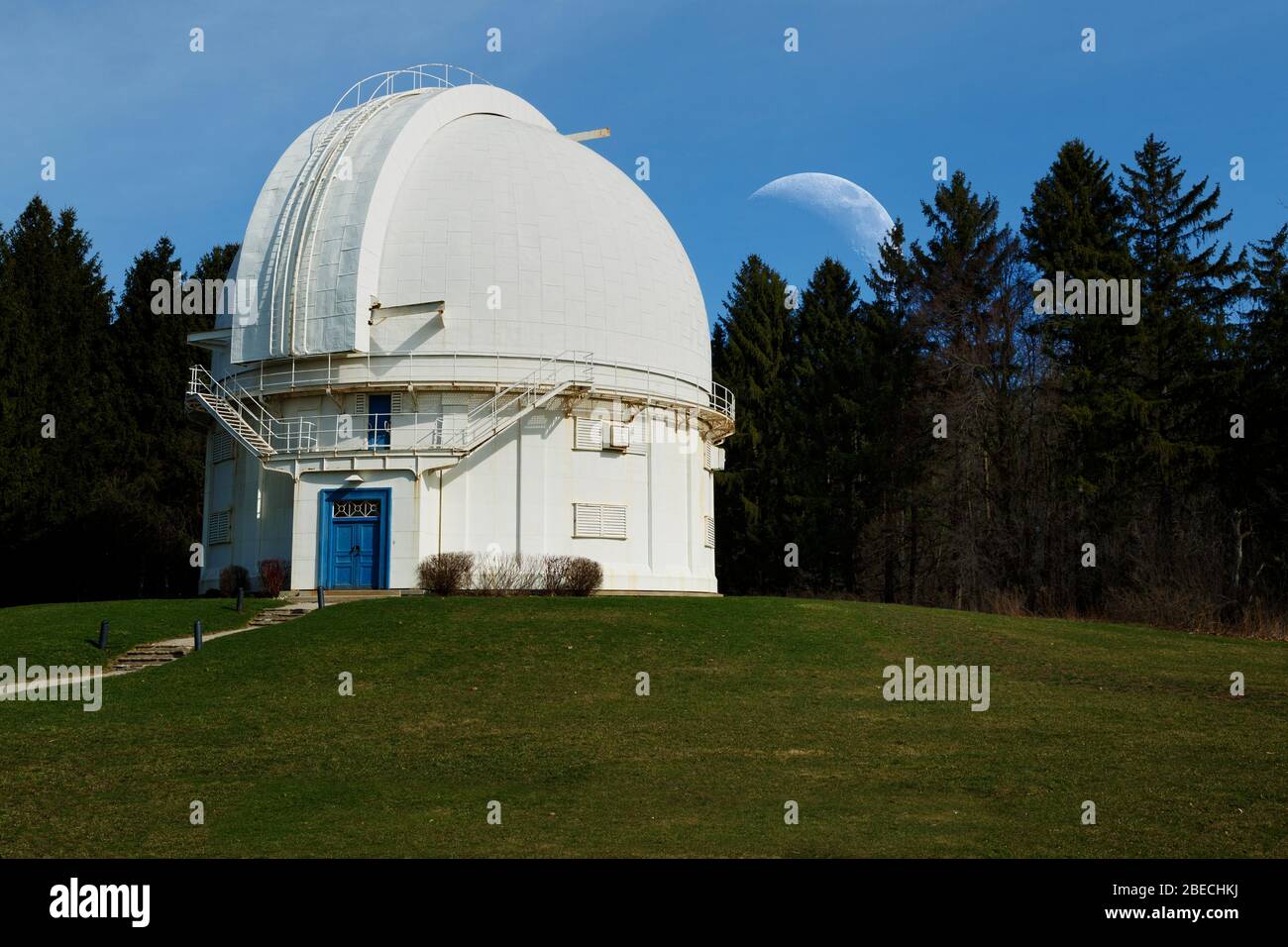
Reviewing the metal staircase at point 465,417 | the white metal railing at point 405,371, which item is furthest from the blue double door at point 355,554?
the white metal railing at point 405,371

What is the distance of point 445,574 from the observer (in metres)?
31.1

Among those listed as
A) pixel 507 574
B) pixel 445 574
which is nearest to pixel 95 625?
pixel 445 574

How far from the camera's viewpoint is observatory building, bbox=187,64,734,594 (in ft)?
108

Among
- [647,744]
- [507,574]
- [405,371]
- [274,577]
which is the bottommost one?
[647,744]

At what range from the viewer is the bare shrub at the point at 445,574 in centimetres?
3114

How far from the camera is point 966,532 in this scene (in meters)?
46.4

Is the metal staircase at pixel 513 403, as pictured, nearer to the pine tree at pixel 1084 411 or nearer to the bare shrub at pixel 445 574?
the bare shrub at pixel 445 574

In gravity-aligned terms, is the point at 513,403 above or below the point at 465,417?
above

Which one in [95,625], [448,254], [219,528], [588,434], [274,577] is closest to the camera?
[95,625]

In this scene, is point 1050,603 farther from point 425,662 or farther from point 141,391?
point 141,391

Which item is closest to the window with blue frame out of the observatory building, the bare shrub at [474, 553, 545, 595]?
the observatory building

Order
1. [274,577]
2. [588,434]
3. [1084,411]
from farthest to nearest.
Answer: [1084,411] < [588,434] < [274,577]

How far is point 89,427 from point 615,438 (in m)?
29.5

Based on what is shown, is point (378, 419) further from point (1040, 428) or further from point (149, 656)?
point (1040, 428)
